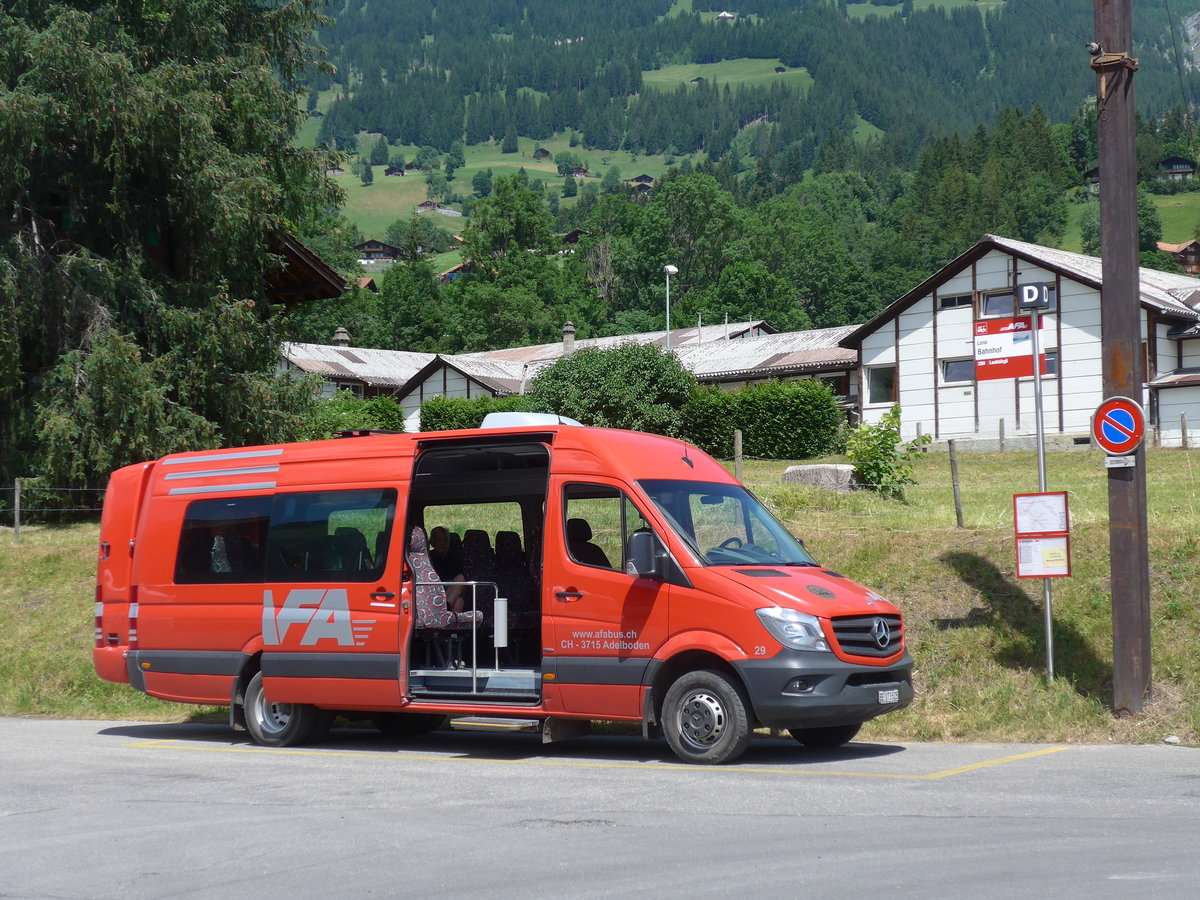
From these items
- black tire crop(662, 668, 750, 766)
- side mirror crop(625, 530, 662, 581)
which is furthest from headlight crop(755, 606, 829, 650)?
side mirror crop(625, 530, 662, 581)

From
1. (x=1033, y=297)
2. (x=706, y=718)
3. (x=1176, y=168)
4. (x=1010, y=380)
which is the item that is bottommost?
(x=706, y=718)

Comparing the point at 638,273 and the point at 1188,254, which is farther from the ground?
the point at 1188,254

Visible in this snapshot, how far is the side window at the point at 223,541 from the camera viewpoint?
1365 cm

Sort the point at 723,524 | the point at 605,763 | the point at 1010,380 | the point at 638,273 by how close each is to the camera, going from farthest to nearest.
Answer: the point at 638,273
the point at 1010,380
the point at 723,524
the point at 605,763

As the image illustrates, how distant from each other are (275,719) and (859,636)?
19.2ft

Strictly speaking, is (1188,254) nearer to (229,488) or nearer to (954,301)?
(954,301)

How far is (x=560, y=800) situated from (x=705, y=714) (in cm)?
194

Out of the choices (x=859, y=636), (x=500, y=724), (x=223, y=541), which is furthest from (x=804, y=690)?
(x=223, y=541)

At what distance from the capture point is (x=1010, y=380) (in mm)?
49375

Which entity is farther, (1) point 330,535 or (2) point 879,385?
(2) point 879,385

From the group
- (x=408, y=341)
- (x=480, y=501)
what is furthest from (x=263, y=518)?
(x=408, y=341)

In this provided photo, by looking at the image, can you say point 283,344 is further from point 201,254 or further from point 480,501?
point 480,501

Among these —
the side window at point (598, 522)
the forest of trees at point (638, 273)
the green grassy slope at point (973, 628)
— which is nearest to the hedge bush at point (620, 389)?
the green grassy slope at point (973, 628)

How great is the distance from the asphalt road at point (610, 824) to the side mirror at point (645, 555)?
5.02 feet
